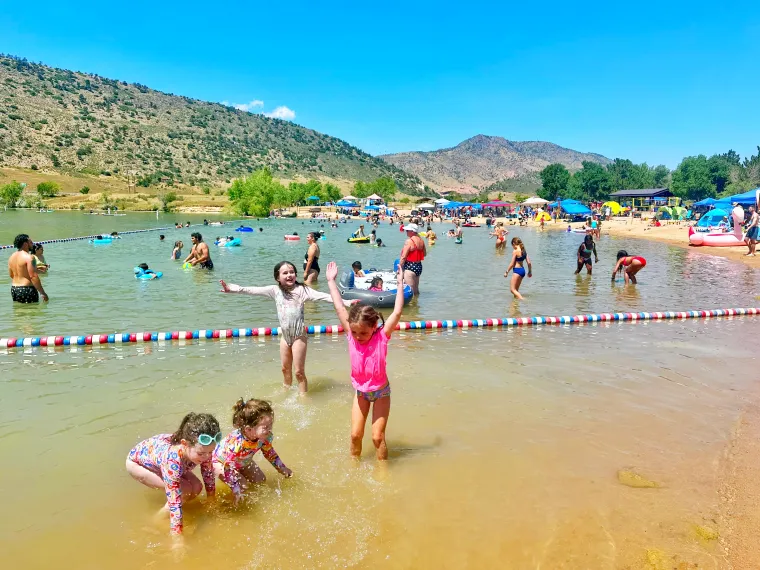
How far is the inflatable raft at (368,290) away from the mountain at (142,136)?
77.9 m

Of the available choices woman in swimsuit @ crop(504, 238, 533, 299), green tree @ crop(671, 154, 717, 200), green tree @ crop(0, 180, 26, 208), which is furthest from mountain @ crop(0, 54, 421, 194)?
woman in swimsuit @ crop(504, 238, 533, 299)

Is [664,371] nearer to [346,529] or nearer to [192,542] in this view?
[346,529]

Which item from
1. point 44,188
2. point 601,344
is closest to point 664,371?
point 601,344

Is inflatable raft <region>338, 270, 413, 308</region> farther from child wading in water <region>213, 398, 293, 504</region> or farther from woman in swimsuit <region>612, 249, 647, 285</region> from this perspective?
woman in swimsuit <region>612, 249, 647, 285</region>

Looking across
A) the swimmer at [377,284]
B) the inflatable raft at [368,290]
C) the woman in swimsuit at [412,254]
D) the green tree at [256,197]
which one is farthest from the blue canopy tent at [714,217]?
the green tree at [256,197]

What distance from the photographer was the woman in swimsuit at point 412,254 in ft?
36.5

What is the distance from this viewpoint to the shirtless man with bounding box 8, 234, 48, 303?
10.3 m

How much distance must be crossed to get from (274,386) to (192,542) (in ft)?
9.75

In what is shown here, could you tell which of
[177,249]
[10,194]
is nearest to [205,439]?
[177,249]

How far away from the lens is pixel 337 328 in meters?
9.38

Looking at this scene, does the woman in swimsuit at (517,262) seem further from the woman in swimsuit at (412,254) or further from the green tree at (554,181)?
the green tree at (554,181)

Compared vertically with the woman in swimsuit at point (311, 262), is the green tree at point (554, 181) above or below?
above

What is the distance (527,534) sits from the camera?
362 cm

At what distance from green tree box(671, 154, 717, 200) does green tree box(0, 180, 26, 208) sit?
291 feet
